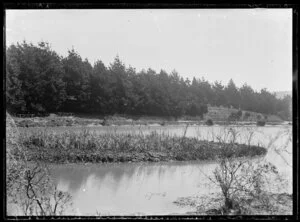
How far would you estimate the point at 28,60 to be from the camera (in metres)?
6.04

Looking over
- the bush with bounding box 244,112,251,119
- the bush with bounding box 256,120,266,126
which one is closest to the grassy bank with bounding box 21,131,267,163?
the bush with bounding box 256,120,266,126

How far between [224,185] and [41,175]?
10.4ft

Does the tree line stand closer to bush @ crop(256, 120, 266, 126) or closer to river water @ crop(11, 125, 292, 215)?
bush @ crop(256, 120, 266, 126)

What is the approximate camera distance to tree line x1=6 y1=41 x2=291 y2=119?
591 cm

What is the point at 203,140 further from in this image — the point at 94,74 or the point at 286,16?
the point at 286,16

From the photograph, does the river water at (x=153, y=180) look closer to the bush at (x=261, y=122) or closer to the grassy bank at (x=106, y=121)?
the bush at (x=261, y=122)

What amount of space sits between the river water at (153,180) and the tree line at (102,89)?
2.35 feet

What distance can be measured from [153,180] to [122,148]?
2.25 m

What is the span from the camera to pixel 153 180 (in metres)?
6.52

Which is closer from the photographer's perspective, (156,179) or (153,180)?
(153,180)

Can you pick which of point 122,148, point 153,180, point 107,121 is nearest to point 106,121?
point 107,121

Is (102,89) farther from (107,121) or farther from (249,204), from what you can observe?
(249,204)

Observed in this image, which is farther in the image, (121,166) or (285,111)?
(121,166)

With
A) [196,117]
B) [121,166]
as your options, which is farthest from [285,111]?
[121,166]
